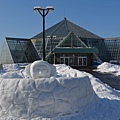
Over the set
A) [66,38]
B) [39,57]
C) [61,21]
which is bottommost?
[39,57]

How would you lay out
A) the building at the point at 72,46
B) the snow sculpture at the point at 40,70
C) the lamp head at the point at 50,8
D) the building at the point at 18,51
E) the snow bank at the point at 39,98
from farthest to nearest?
the building at the point at 18,51 → the building at the point at 72,46 → the lamp head at the point at 50,8 → the snow sculpture at the point at 40,70 → the snow bank at the point at 39,98

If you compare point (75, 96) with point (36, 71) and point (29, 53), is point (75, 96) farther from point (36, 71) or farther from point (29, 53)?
point (29, 53)

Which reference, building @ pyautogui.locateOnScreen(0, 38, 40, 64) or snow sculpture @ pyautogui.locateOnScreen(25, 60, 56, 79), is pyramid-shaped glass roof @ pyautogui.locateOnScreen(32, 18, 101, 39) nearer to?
building @ pyautogui.locateOnScreen(0, 38, 40, 64)

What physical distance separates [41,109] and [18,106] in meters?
0.71

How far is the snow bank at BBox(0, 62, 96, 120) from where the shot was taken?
6.80 meters

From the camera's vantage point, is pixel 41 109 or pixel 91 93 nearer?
pixel 41 109

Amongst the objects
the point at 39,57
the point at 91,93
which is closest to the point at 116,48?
the point at 39,57

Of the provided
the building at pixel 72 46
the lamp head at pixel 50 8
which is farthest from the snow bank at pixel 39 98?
the building at pixel 72 46

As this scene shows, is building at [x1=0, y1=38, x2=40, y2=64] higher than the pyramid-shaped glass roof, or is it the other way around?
the pyramid-shaped glass roof

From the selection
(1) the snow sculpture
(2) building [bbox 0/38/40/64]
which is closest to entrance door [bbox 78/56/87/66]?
(2) building [bbox 0/38/40/64]

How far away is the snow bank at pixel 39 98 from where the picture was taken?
22.3ft

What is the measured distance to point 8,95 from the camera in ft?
23.1

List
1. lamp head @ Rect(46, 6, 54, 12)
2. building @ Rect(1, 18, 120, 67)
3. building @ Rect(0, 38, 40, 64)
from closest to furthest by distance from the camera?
lamp head @ Rect(46, 6, 54, 12) → building @ Rect(1, 18, 120, 67) → building @ Rect(0, 38, 40, 64)

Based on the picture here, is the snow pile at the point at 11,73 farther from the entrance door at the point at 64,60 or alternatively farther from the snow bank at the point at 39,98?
the entrance door at the point at 64,60
